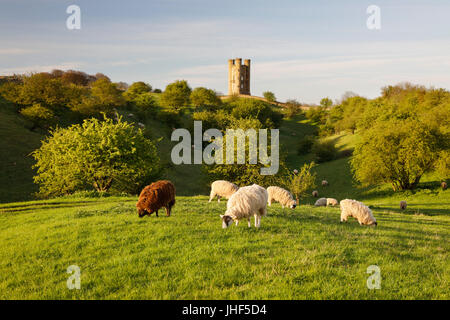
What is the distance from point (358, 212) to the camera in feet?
50.2

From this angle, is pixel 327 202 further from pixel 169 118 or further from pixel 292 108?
pixel 292 108

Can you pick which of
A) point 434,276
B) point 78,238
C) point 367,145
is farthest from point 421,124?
point 78,238

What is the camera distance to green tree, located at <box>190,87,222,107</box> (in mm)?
106875

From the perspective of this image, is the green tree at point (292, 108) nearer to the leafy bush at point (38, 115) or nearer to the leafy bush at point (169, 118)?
the leafy bush at point (169, 118)

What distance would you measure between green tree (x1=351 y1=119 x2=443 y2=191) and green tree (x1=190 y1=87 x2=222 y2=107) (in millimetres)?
73035

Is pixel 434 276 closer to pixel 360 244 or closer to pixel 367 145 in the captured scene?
pixel 360 244

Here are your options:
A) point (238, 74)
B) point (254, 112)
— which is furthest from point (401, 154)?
point (238, 74)

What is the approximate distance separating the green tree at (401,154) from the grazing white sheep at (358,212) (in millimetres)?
28259

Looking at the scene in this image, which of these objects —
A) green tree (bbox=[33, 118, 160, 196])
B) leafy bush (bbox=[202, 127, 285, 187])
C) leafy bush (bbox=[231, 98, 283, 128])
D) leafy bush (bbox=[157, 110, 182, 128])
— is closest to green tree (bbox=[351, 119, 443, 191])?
leafy bush (bbox=[202, 127, 285, 187])

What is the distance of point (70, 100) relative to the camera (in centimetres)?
6731

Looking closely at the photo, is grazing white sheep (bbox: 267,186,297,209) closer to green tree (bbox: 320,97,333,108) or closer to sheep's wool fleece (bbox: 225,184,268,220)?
sheep's wool fleece (bbox: 225,184,268,220)

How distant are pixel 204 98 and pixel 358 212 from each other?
95981 millimetres
